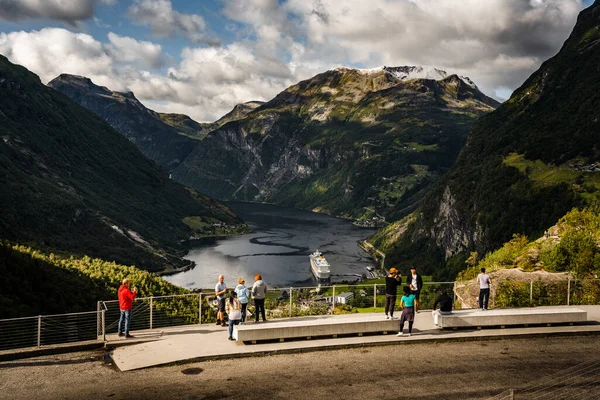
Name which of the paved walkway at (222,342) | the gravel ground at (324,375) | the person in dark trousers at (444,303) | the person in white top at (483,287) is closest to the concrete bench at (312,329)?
the paved walkway at (222,342)

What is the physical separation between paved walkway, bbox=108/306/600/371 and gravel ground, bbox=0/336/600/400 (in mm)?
527

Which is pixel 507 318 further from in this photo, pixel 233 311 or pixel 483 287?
pixel 233 311

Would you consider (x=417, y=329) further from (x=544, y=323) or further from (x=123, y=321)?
(x=123, y=321)

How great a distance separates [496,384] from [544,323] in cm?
973

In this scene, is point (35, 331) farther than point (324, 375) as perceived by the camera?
Yes

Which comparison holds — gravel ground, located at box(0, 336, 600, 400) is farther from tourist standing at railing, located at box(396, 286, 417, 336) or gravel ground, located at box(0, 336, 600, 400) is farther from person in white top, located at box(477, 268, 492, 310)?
person in white top, located at box(477, 268, 492, 310)

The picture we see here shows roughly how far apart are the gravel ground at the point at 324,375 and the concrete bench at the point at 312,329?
171 centimetres

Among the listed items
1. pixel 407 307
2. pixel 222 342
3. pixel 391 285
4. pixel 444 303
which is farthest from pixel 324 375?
pixel 444 303

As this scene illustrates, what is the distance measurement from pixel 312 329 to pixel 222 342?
4.54 meters

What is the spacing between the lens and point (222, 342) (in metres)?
24.9

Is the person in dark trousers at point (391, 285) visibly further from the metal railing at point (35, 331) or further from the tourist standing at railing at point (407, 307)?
the metal railing at point (35, 331)

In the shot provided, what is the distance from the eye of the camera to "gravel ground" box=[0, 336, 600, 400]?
19.0m

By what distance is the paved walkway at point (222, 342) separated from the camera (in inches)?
896

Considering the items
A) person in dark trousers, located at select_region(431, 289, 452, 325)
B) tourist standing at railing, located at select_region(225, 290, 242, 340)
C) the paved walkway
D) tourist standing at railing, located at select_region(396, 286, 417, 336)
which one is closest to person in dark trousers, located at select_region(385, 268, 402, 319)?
tourist standing at railing, located at select_region(396, 286, 417, 336)
